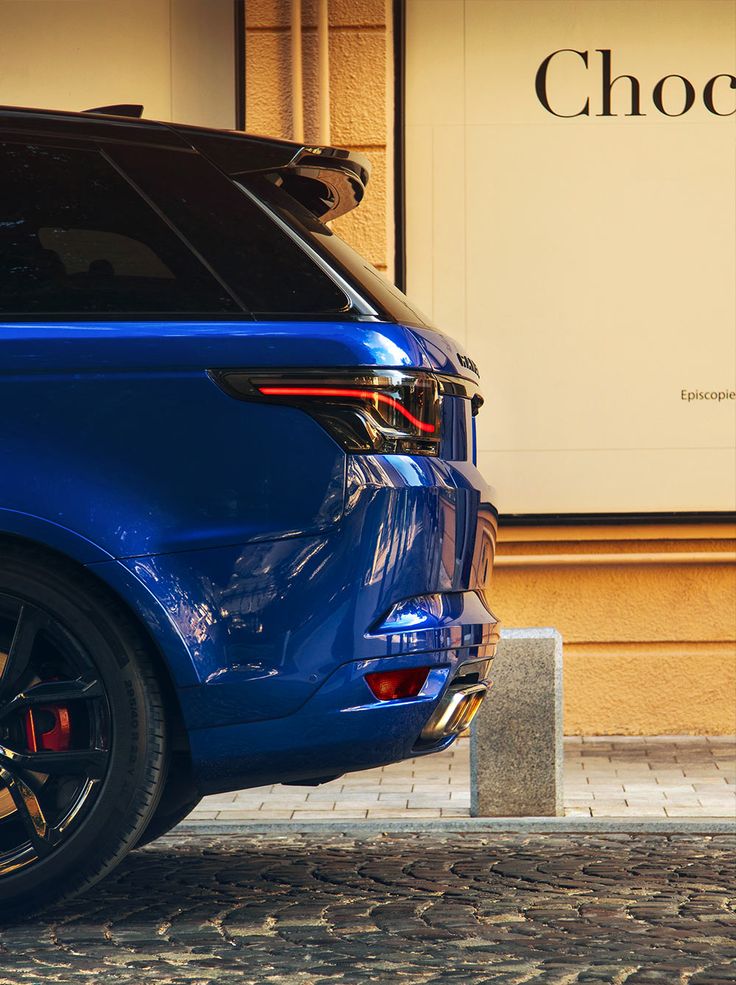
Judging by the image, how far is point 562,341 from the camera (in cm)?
835

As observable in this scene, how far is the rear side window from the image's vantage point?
406cm

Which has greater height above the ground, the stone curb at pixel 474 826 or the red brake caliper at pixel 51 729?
the red brake caliper at pixel 51 729

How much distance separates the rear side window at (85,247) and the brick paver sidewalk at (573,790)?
2.47 m

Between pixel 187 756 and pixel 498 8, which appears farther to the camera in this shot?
pixel 498 8

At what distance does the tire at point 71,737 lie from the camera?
4.02 m

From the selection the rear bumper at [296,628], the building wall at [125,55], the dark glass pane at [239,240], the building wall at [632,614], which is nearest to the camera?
the rear bumper at [296,628]

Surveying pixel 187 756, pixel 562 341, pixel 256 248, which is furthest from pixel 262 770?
pixel 562 341

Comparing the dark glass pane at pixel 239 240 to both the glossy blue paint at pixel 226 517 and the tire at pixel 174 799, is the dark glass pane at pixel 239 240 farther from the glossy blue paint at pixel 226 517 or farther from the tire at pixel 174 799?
the tire at pixel 174 799

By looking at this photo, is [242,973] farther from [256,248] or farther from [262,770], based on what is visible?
[256,248]

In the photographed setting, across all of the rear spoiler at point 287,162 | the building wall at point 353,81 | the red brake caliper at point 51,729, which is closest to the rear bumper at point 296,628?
the red brake caliper at point 51,729

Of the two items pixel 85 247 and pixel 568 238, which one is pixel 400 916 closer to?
pixel 85 247

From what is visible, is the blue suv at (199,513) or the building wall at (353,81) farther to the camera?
the building wall at (353,81)

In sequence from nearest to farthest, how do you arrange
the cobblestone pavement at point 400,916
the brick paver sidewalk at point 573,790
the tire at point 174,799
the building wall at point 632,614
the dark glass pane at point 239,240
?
the cobblestone pavement at point 400,916 < the dark glass pane at point 239,240 < the tire at point 174,799 < the brick paver sidewalk at point 573,790 < the building wall at point 632,614

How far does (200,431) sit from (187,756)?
0.85 meters
